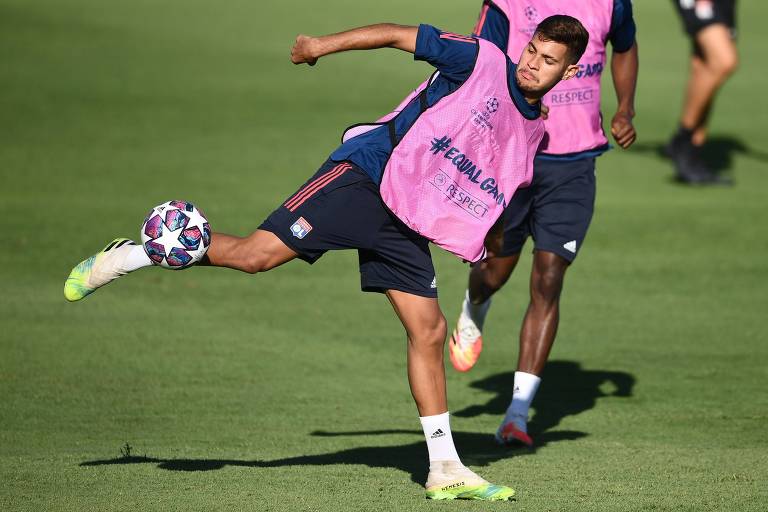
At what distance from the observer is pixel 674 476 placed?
6.47 metres

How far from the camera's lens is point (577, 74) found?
7895 mm

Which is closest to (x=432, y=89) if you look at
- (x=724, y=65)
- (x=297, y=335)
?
(x=297, y=335)

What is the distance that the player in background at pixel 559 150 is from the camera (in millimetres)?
7773

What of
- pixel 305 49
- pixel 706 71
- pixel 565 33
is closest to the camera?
pixel 305 49

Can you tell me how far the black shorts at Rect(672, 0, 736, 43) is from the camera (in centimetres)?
1523

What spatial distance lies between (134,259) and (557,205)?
9.41ft

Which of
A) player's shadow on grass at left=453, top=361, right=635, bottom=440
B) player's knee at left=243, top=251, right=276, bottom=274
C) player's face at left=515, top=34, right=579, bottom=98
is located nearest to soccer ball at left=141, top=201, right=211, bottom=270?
player's knee at left=243, top=251, right=276, bottom=274

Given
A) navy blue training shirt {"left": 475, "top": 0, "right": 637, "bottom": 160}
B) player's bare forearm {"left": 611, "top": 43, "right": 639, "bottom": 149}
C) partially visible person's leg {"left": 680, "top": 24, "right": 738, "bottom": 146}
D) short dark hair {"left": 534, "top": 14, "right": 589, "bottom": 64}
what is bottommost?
short dark hair {"left": 534, "top": 14, "right": 589, "bottom": 64}

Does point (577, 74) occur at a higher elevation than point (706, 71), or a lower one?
lower

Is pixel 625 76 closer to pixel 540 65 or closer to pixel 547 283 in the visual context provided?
pixel 547 283

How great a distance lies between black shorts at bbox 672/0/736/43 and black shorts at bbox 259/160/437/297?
1006 centimetres

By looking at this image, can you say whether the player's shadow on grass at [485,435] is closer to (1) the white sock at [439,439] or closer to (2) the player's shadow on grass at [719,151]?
(1) the white sock at [439,439]

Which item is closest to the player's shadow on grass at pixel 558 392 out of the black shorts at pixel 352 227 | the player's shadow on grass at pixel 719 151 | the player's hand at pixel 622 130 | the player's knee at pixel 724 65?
the player's hand at pixel 622 130

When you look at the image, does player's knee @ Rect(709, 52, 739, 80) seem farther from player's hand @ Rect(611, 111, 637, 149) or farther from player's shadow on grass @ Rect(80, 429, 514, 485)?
player's shadow on grass @ Rect(80, 429, 514, 485)
